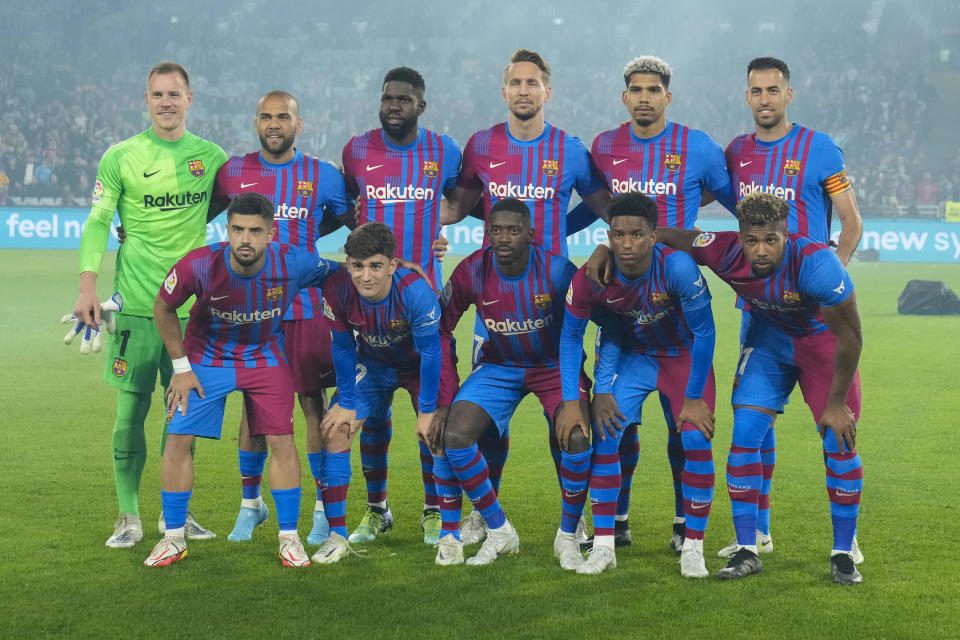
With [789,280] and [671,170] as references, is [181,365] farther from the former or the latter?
[789,280]

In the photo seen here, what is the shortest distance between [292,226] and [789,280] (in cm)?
246

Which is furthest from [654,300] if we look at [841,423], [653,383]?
[841,423]

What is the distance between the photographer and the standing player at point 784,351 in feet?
14.8

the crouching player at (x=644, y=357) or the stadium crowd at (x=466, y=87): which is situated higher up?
the stadium crowd at (x=466, y=87)

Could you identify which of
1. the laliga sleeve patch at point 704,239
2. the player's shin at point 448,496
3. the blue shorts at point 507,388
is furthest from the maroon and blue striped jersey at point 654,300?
the player's shin at point 448,496

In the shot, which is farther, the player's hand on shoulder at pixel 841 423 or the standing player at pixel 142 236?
the standing player at pixel 142 236

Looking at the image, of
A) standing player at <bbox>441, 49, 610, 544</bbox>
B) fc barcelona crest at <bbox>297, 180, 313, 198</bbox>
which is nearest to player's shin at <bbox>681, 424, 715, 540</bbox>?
standing player at <bbox>441, 49, 610, 544</bbox>

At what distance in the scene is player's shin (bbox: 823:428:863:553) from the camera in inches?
186

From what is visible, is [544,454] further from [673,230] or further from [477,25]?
[477,25]

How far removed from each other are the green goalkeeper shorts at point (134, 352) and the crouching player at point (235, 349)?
1.11 ft

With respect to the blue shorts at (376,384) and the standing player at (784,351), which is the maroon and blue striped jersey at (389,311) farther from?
the standing player at (784,351)

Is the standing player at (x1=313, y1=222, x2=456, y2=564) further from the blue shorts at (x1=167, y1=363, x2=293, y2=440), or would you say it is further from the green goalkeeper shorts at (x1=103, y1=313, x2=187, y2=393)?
the green goalkeeper shorts at (x1=103, y1=313, x2=187, y2=393)

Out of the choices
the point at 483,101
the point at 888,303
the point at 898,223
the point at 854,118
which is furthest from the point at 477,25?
the point at 888,303

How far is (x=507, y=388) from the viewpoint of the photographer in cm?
522
